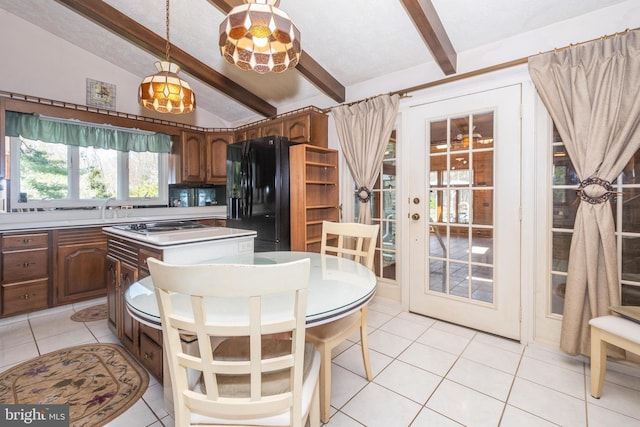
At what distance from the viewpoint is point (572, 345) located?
1918 millimetres

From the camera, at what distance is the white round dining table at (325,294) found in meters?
1.03

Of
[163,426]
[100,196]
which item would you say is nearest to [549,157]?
[163,426]

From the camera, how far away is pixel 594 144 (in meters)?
1.86

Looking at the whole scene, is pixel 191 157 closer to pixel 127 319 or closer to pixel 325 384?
pixel 127 319

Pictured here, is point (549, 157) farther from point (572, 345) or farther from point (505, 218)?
point (572, 345)

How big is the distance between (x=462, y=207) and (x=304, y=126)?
189 cm

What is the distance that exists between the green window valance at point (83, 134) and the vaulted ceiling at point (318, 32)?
840mm

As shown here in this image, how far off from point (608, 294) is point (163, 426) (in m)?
2.70

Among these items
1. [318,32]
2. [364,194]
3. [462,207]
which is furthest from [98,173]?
[462,207]

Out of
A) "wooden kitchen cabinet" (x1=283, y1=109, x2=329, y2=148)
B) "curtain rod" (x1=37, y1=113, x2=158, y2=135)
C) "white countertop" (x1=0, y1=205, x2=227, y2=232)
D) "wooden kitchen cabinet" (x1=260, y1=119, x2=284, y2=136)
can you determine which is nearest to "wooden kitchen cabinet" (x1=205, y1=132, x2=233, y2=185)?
"white countertop" (x1=0, y1=205, x2=227, y2=232)

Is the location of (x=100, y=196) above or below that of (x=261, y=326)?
above

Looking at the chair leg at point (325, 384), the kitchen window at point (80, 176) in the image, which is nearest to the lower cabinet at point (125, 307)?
the chair leg at point (325, 384)

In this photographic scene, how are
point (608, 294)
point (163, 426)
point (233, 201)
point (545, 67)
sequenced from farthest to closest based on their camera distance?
1. point (233, 201)
2. point (545, 67)
3. point (608, 294)
4. point (163, 426)

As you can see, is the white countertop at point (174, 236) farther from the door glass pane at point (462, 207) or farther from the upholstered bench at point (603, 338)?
the upholstered bench at point (603, 338)
